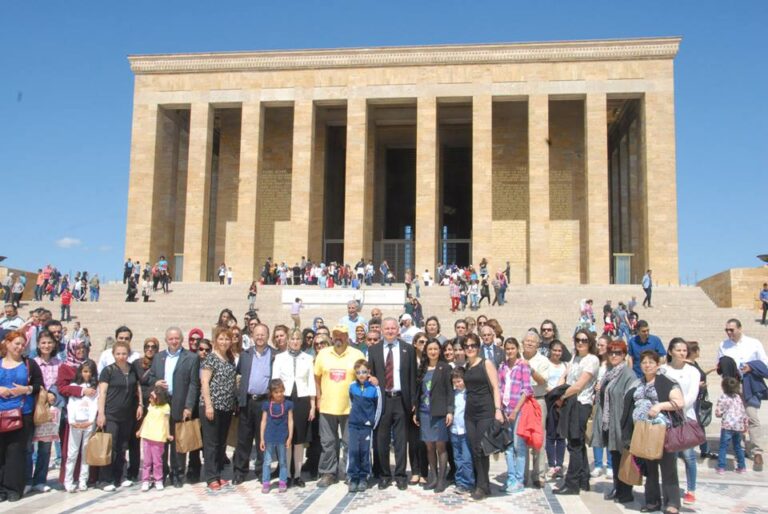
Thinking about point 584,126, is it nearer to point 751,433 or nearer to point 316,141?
point 316,141

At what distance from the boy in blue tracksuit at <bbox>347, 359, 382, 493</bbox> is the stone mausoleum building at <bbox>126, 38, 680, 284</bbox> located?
71.1 ft

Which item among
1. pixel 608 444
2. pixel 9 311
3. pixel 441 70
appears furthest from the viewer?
pixel 441 70

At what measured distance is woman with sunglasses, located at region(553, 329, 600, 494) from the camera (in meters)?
7.10

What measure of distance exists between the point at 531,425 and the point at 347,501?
2.00 meters

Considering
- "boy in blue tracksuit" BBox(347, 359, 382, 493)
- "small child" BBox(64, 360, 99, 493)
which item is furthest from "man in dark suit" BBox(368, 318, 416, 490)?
"small child" BBox(64, 360, 99, 493)

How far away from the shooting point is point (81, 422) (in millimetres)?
7316

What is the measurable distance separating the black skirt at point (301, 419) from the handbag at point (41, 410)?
2.53 meters

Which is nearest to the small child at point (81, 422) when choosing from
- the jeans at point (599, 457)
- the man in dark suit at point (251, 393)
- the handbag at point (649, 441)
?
the man in dark suit at point (251, 393)

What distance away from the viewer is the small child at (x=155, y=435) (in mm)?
7281

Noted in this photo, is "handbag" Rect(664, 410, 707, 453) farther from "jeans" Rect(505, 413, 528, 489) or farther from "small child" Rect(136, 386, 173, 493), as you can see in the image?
"small child" Rect(136, 386, 173, 493)

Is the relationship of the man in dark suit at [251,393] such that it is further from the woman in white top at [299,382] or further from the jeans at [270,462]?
the jeans at [270,462]

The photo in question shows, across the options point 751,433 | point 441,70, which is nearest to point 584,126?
point 441,70

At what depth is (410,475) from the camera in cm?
771

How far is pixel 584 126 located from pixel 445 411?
26.4 m
